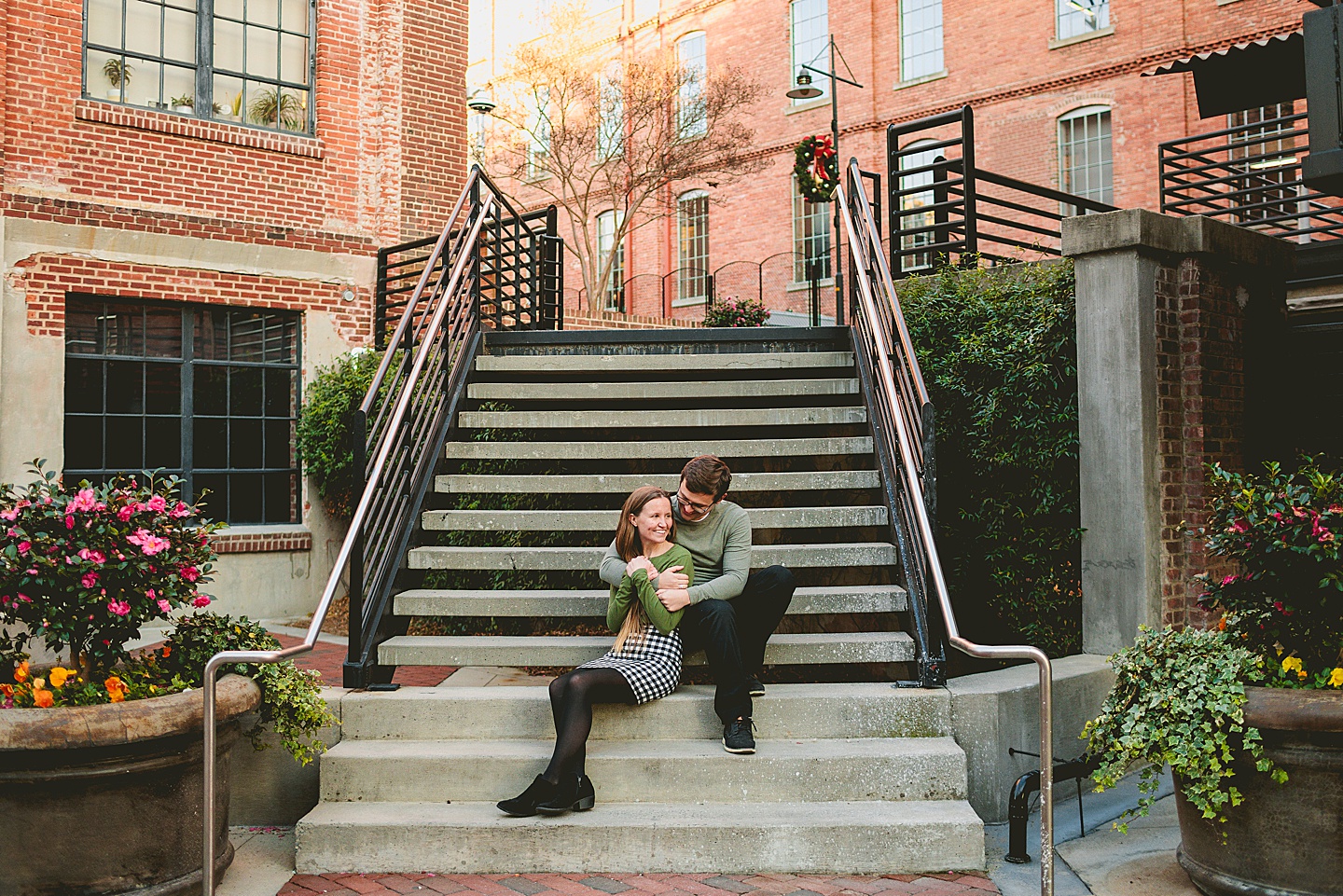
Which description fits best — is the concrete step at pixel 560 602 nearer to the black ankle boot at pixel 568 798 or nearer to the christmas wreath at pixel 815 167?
the black ankle boot at pixel 568 798

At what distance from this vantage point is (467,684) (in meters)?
5.86

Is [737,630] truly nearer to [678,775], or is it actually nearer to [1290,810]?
[678,775]

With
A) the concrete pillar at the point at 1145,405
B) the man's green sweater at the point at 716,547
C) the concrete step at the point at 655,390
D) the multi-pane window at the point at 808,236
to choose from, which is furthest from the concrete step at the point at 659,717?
the multi-pane window at the point at 808,236

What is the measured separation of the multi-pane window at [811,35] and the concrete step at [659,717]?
20.5 m

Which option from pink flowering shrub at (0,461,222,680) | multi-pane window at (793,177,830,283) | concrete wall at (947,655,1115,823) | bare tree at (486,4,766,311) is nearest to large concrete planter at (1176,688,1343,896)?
concrete wall at (947,655,1115,823)

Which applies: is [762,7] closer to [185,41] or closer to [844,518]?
[185,41]

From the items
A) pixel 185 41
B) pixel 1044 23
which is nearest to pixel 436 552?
pixel 185 41

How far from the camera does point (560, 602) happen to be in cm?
546

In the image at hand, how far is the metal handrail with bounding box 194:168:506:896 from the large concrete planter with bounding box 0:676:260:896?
0.46 feet

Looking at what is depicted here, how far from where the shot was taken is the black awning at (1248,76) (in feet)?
31.3

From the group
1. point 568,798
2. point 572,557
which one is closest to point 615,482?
point 572,557

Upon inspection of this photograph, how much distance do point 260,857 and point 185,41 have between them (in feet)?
30.5

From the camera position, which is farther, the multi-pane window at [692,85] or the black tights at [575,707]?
the multi-pane window at [692,85]

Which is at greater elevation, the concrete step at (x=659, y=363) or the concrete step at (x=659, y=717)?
the concrete step at (x=659, y=363)
